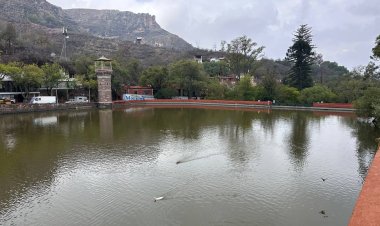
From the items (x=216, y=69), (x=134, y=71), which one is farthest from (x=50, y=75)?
(x=216, y=69)

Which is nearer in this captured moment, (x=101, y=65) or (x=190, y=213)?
(x=190, y=213)

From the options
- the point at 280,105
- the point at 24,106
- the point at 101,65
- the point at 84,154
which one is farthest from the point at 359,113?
the point at 24,106

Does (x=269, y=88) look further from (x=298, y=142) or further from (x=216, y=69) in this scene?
(x=298, y=142)

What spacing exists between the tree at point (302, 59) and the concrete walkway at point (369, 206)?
190ft

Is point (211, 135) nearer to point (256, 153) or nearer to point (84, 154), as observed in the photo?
point (256, 153)

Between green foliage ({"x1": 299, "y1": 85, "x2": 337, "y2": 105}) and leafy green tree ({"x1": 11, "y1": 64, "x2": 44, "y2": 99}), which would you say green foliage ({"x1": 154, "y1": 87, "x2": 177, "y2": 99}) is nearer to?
leafy green tree ({"x1": 11, "y1": 64, "x2": 44, "y2": 99})

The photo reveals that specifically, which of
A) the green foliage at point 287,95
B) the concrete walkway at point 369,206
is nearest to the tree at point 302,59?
the green foliage at point 287,95

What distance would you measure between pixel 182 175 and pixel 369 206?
34.5 feet

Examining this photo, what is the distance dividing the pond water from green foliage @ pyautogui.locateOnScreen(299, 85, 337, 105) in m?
25.4

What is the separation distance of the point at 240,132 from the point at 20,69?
127 feet

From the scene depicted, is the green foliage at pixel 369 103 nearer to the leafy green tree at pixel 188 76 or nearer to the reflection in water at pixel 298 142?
the reflection in water at pixel 298 142

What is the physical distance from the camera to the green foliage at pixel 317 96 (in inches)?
2387

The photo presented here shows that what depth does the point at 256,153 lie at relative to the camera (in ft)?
82.9

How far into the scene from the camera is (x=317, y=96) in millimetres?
60469
